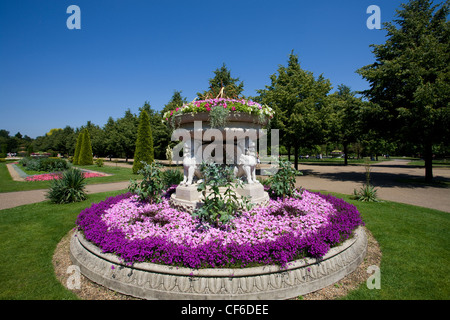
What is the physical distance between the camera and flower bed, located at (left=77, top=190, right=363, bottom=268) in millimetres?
3092

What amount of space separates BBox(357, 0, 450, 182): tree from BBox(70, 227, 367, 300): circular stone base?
1292 centimetres

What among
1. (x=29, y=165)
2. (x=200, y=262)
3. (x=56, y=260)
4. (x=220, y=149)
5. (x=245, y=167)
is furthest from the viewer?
(x=29, y=165)

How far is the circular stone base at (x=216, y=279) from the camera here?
9.27 feet

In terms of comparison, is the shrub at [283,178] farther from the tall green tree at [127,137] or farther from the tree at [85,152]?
the tree at [85,152]

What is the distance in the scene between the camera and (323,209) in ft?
16.9

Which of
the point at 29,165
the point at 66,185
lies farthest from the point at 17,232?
the point at 29,165

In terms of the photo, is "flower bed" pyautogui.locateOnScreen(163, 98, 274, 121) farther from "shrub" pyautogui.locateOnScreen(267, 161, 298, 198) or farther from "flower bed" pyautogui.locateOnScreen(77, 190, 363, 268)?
"flower bed" pyautogui.locateOnScreen(77, 190, 363, 268)

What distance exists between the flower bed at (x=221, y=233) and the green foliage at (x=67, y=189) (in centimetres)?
409

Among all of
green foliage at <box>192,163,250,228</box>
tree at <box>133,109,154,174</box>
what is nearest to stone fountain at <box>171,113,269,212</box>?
green foliage at <box>192,163,250,228</box>

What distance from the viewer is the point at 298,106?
16.9 meters

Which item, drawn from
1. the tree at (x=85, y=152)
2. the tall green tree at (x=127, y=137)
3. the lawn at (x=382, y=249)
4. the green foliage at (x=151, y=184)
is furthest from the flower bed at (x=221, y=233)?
the tree at (x=85, y=152)
